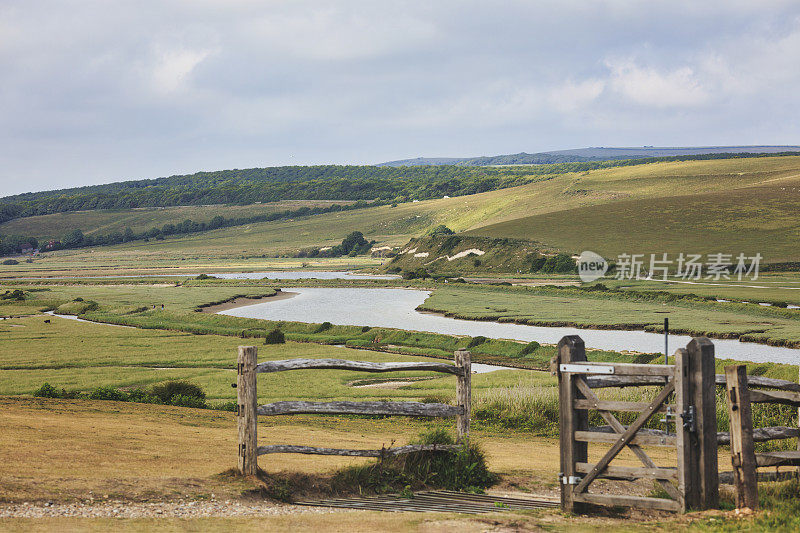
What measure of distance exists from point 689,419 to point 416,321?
50.9 m

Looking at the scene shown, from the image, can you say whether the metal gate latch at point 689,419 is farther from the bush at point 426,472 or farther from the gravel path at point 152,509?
the gravel path at point 152,509

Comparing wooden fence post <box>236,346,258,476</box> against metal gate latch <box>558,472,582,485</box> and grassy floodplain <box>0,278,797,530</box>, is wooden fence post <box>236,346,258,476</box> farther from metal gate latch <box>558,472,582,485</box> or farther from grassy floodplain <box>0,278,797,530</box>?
metal gate latch <box>558,472,582,485</box>

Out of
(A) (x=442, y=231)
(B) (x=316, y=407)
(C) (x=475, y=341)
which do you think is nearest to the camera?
(B) (x=316, y=407)

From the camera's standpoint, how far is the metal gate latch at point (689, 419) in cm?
979

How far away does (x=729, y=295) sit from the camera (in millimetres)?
65312

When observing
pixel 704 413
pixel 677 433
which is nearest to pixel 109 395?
pixel 677 433

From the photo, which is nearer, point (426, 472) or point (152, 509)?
point (152, 509)

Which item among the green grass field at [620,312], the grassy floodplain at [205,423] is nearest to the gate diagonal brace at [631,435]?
the grassy floodplain at [205,423]

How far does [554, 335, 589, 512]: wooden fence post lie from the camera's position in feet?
35.2

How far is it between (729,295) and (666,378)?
59.9m

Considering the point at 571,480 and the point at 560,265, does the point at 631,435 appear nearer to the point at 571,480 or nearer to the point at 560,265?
the point at 571,480

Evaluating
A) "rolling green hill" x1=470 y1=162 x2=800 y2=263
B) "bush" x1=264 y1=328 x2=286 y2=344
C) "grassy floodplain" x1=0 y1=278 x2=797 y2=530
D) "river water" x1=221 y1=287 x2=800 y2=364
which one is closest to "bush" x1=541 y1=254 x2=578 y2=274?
"rolling green hill" x1=470 y1=162 x2=800 y2=263

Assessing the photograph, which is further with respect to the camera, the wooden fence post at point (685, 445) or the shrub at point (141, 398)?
the shrub at point (141, 398)

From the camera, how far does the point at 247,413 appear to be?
11.8 meters
